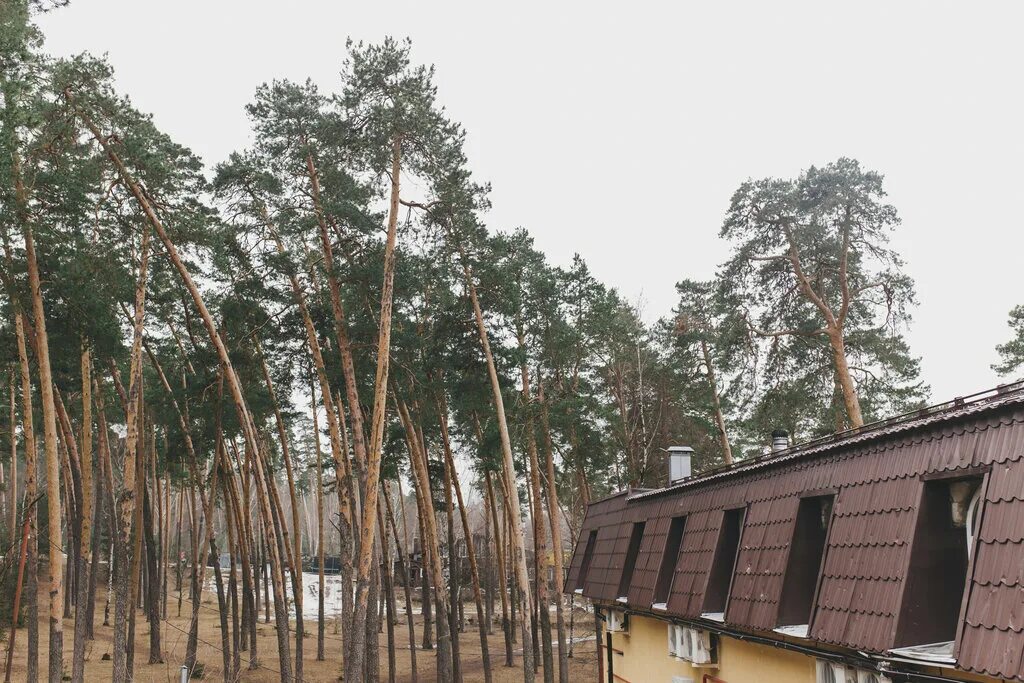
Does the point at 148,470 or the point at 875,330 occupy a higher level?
the point at 875,330

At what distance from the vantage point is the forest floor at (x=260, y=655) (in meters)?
23.4

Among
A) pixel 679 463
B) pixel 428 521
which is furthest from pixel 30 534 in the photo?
pixel 679 463

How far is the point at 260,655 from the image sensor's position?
28281 millimetres

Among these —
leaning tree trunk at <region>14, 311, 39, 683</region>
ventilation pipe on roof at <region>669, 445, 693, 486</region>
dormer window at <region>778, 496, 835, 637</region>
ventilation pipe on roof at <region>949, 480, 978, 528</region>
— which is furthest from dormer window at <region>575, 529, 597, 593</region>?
ventilation pipe on roof at <region>949, 480, 978, 528</region>

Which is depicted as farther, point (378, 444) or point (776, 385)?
point (776, 385)

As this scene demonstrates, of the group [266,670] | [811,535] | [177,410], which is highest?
[177,410]

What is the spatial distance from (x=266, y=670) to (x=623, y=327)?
1519 cm

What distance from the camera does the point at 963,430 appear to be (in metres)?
5.49

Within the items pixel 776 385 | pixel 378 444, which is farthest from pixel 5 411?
pixel 776 385

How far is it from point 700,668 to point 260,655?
22.4 meters

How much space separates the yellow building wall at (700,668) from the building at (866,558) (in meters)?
0.03

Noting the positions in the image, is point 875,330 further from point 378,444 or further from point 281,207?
point 281,207

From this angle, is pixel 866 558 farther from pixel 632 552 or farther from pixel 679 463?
pixel 679 463

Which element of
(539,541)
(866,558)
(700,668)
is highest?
(866,558)
